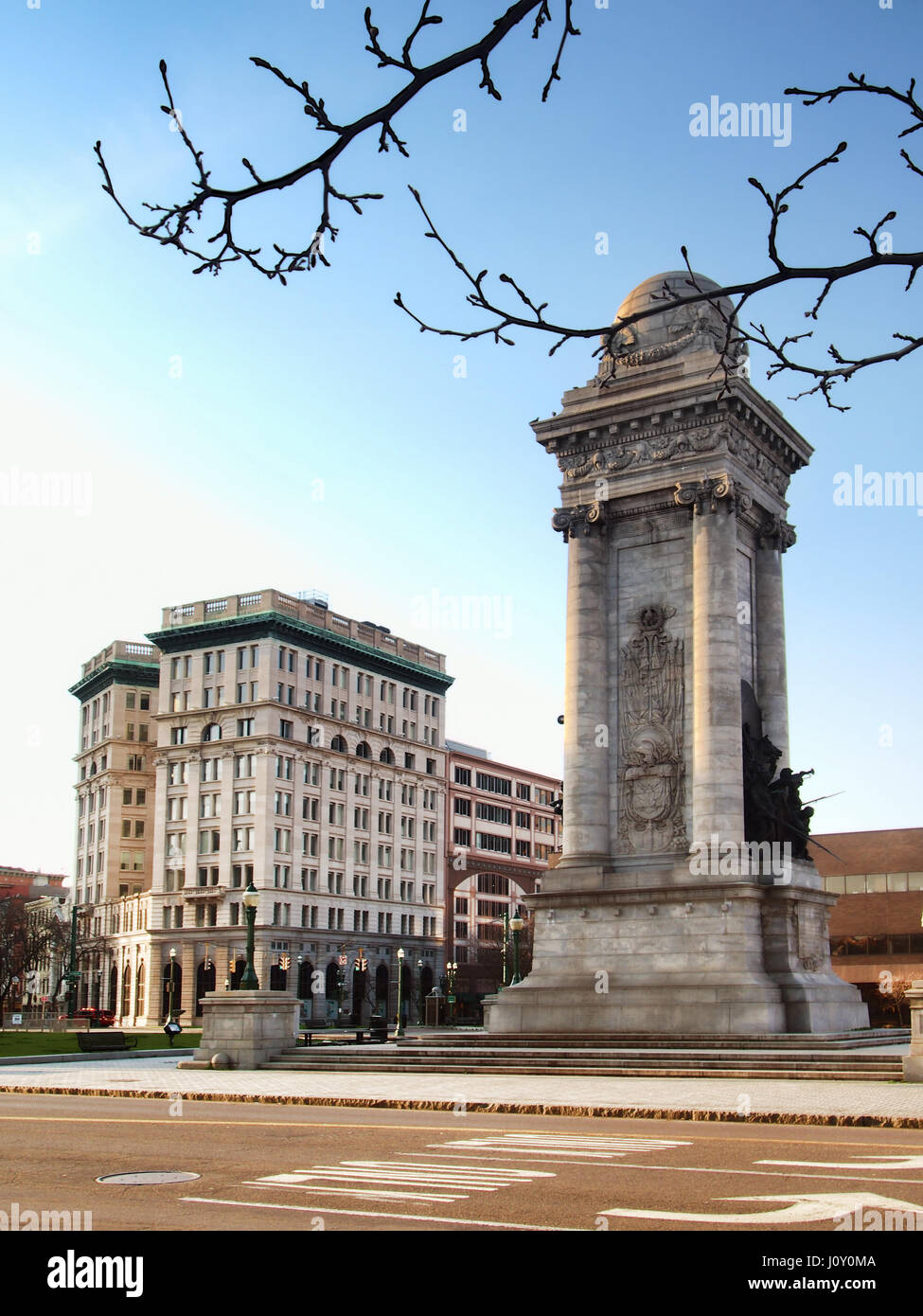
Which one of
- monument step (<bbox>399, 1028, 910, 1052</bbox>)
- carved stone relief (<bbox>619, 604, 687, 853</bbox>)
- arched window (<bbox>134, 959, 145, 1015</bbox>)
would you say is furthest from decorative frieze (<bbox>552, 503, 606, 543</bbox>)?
arched window (<bbox>134, 959, 145, 1015</bbox>)

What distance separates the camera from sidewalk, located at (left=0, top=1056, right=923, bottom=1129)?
65.3ft

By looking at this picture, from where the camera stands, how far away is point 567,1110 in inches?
824

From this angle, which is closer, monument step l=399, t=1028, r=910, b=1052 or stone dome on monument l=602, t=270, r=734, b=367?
monument step l=399, t=1028, r=910, b=1052

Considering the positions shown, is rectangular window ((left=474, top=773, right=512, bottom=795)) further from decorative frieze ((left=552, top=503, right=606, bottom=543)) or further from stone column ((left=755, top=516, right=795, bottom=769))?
decorative frieze ((left=552, top=503, right=606, bottom=543))

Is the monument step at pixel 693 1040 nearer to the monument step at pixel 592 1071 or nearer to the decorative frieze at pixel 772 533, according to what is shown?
the monument step at pixel 592 1071

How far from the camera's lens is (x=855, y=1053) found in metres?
28.8

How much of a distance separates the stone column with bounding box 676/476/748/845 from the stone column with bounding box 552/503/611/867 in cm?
289

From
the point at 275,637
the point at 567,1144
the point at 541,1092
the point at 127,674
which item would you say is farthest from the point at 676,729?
the point at 127,674
